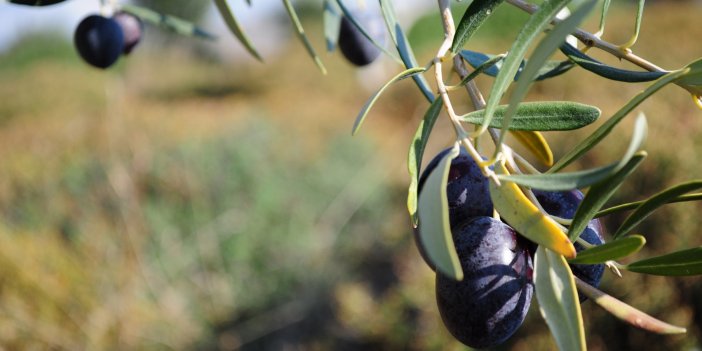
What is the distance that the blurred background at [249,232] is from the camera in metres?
1.90

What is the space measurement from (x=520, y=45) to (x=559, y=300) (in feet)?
0.43

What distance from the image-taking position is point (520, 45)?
1.16ft

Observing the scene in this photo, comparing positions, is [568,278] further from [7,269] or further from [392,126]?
[392,126]

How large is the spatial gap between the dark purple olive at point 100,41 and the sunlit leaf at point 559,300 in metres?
0.57

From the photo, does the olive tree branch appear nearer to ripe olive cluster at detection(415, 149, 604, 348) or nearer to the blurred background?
ripe olive cluster at detection(415, 149, 604, 348)

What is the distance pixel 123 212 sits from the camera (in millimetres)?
3154

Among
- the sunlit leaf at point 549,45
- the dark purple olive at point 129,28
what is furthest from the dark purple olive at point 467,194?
the dark purple olive at point 129,28

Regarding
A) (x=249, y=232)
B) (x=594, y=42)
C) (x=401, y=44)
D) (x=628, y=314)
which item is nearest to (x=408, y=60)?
(x=401, y=44)

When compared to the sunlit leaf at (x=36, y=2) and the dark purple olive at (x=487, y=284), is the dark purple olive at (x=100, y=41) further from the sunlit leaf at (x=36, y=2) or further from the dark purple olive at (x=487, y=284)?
the dark purple olive at (x=487, y=284)

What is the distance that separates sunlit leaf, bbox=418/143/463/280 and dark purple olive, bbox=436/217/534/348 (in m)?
0.07

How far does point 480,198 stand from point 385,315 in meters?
1.84

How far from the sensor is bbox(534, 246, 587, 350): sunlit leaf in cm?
31

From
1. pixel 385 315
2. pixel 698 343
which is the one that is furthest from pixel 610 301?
pixel 385 315

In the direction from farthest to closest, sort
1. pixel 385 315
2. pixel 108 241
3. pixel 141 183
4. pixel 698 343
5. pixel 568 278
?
pixel 141 183 → pixel 108 241 → pixel 385 315 → pixel 698 343 → pixel 568 278
